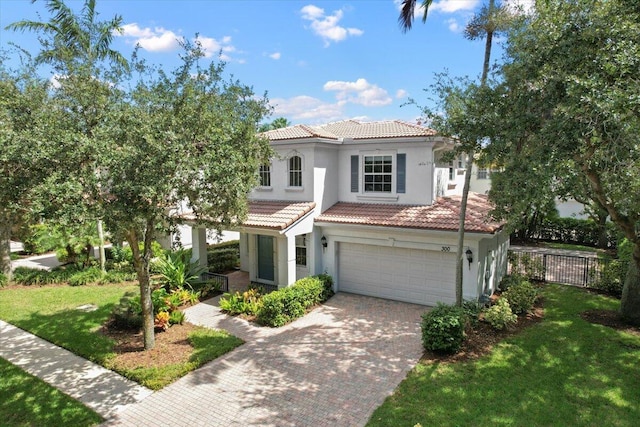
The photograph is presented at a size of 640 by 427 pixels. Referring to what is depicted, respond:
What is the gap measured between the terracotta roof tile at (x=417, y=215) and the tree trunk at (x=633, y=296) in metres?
4.08

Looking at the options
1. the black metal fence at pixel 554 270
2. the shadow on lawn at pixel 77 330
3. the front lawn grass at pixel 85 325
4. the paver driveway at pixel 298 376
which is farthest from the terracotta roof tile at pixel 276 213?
the black metal fence at pixel 554 270

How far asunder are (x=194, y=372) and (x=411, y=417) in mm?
5519

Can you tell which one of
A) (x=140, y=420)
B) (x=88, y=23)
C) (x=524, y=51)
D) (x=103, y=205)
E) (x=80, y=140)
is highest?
(x=88, y=23)

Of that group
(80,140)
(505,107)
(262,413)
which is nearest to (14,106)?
(80,140)

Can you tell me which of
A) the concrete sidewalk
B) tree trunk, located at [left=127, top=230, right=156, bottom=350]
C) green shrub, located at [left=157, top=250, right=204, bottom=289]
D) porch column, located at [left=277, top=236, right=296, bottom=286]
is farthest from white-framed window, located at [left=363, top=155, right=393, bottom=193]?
the concrete sidewalk

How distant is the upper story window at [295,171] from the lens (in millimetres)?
16047

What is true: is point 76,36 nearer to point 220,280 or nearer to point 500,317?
point 220,280

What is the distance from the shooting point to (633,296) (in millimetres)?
11938

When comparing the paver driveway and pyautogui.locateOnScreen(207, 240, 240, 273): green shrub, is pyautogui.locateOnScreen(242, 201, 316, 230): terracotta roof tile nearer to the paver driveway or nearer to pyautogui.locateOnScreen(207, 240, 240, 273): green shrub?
the paver driveway

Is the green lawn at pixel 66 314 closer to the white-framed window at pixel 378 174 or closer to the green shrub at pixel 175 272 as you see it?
the green shrub at pixel 175 272

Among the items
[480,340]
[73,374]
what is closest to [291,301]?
[480,340]

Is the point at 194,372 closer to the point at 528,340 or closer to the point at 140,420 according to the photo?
the point at 140,420

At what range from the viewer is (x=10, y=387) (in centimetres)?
909

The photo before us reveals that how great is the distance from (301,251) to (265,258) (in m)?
2.09
